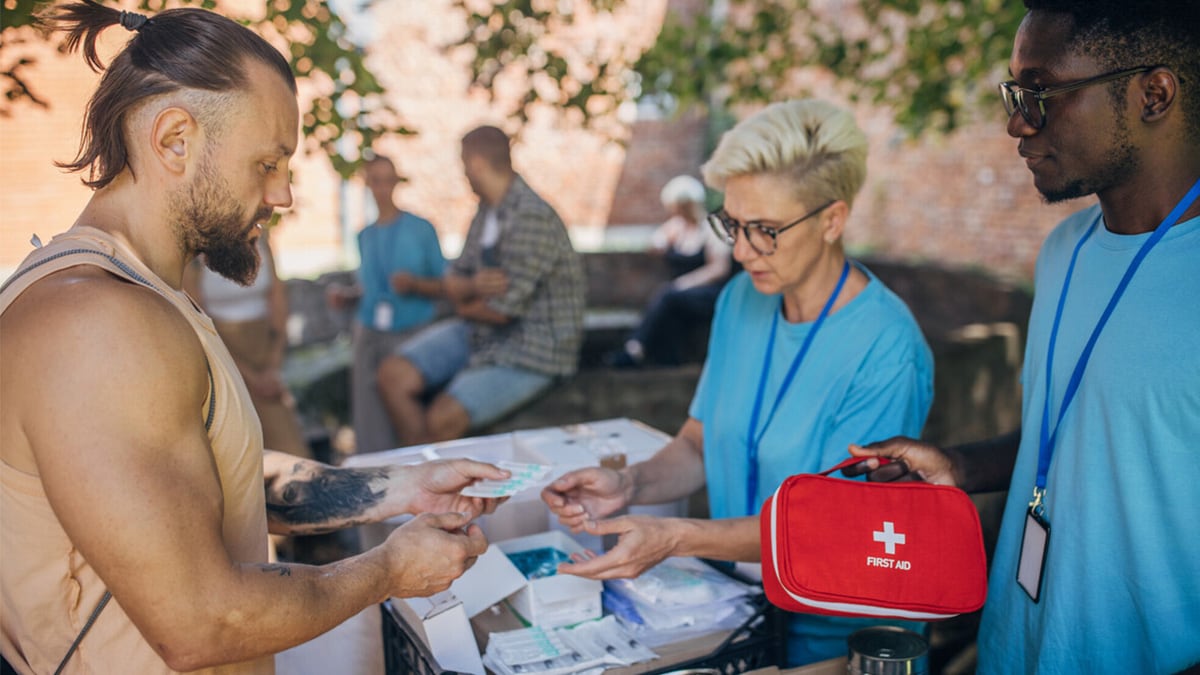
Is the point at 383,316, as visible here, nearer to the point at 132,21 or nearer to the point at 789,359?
the point at 789,359

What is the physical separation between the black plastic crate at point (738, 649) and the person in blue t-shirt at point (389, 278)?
145 inches

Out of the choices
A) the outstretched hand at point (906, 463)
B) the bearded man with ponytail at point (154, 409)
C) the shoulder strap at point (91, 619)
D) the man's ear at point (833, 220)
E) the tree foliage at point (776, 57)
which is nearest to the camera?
the bearded man with ponytail at point (154, 409)

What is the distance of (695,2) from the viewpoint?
1349cm

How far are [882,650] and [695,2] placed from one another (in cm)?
1319

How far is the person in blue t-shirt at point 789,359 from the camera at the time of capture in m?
2.13

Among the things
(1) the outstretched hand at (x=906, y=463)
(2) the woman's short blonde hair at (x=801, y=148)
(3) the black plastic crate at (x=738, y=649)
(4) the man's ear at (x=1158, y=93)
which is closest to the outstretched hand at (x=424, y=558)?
(3) the black plastic crate at (x=738, y=649)

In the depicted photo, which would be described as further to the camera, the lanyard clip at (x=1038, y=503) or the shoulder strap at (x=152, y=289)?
the lanyard clip at (x=1038, y=503)

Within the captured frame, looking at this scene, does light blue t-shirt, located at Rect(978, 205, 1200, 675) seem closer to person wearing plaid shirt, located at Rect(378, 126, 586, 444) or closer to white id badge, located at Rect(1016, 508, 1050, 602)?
white id badge, located at Rect(1016, 508, 1050, 602)

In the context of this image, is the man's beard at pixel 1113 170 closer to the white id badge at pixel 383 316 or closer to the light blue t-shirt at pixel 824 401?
the light blue t-shirt at pixel 824 401

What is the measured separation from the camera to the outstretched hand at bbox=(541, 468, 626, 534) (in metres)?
2.21

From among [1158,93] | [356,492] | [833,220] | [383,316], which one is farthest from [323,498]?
[383,316]

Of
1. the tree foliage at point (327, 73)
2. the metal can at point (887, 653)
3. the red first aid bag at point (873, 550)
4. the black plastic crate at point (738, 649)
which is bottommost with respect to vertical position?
the black plastic crate at point (738, 649)

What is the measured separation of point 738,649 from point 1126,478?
0.75 metres

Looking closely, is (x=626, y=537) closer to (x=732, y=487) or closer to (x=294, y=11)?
(x=732, y=487)
